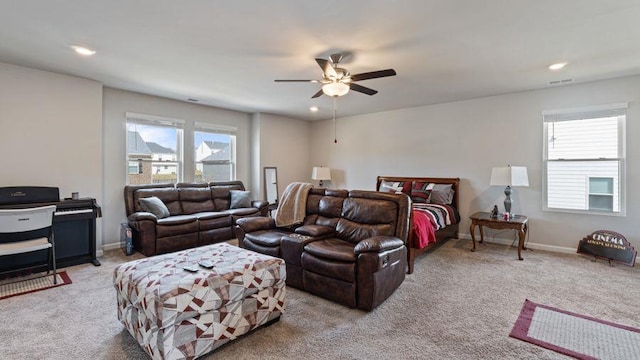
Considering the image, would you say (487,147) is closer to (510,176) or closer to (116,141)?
(510,176)

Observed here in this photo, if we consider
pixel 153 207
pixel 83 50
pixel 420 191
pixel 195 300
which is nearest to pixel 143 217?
pixel 153 207

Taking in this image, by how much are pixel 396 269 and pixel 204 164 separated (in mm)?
4533

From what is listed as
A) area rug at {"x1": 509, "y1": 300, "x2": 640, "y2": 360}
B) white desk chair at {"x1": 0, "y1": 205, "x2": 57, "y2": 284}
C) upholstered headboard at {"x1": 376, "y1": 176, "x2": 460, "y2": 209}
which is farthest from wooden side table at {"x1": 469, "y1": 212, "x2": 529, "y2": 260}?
white desk chair at {"x1": 0, "y1": 205, "x2": 57, "y2": 284}

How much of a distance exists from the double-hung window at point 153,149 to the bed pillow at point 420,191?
4.47 m

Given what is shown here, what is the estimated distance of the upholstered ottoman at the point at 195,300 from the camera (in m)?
1.82

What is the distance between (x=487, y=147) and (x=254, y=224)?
421 centimetres

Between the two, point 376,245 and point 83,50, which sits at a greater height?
point 83,50

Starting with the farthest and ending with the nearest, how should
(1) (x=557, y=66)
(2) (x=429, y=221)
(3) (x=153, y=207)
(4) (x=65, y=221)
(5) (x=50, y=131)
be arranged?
1. (3) (x=153, y=207)
2. (2) (x=429, y=221)
3. (5) (x=50, y=131)
4. (4) (x=65, y=221)
5. (1) (x=557, y=66)

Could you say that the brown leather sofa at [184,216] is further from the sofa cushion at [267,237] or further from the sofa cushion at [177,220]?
the sofa cushion at [267,237]

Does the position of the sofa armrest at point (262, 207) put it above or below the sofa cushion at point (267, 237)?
above

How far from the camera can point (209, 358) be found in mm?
2014

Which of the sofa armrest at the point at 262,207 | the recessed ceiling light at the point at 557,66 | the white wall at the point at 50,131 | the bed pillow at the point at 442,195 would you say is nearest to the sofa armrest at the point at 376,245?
the bed pillow at the point at 442,195

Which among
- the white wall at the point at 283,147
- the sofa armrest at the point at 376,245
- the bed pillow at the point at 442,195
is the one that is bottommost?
the sofa armrest at the point at 376,245

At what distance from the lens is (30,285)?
3232 millimetres
